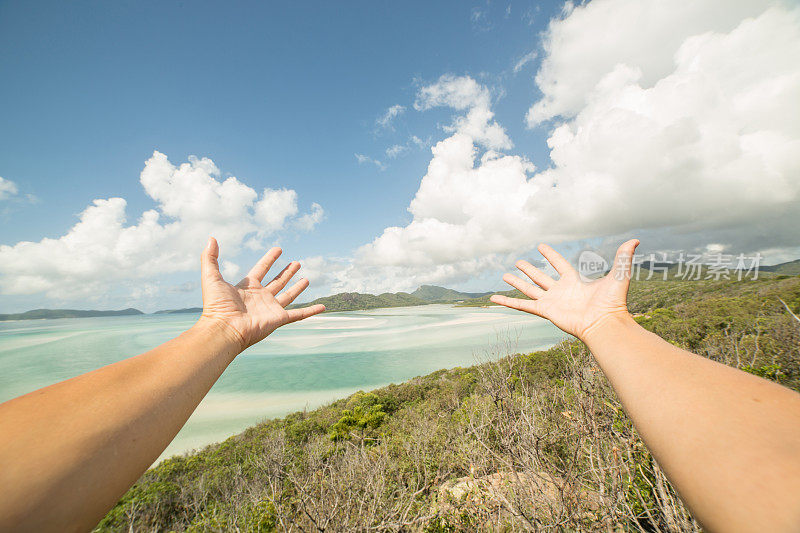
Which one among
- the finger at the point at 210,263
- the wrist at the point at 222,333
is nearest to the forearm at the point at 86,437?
the wrist at the point at 222,333

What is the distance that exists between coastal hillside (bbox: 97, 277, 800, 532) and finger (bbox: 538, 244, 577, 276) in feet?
3.11

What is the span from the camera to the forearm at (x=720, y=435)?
31.3 inches

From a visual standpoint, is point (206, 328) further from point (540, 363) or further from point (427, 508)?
point (540, 363)

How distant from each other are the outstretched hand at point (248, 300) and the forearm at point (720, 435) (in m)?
1.98

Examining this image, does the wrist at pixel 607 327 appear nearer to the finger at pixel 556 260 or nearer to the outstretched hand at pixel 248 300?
the finger at pixel 556 260

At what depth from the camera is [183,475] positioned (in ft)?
37.2

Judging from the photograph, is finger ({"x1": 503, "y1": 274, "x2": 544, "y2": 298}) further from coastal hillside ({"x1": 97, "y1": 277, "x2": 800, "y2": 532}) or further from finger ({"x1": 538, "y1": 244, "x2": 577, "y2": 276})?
coastal hillside ({"x1": 97, "y1": 277, "x2": 800, "y2": 532})

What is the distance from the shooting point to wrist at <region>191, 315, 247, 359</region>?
1.57m

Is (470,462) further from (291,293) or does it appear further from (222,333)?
(222,333)

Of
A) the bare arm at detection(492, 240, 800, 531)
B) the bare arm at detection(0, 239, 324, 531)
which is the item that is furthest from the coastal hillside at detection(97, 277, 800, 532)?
the bare arm at detection(0, 239, 324, 531)

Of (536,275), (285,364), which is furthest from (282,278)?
(285,364)

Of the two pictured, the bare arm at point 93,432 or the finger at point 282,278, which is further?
the finger at point 282,278

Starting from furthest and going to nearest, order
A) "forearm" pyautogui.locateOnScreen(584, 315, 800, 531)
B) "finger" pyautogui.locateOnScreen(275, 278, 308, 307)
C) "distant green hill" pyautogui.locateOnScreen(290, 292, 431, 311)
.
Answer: "distant green hill" pyautogui.locateOnScreen(290, 292, 431, 311) → "finger" pyautogui.locateOnScreen(275, 278, 308, 307) → "forearm" pyautogui.locateOnScreen(584, 315, 800, 531)

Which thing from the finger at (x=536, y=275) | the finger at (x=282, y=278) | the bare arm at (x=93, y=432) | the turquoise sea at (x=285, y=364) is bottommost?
the turquoise sea at (x=285, y=364)
